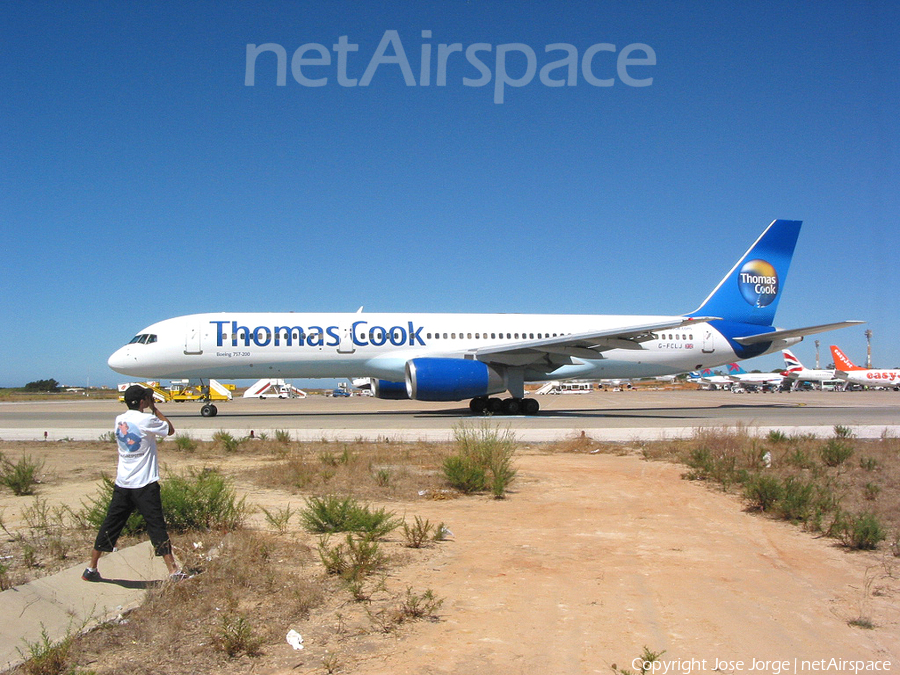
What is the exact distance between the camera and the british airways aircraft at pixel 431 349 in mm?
20297

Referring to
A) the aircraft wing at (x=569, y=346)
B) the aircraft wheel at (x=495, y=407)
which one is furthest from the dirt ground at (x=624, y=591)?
the aircraft wheel at (x=495, y=407)

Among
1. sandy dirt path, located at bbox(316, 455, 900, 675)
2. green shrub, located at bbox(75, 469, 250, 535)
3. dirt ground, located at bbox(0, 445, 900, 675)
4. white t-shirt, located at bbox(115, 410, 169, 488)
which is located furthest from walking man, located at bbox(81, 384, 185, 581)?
sandy dirt path, located at bbox(316, 455, 900, 675)

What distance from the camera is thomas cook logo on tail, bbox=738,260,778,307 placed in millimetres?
26438

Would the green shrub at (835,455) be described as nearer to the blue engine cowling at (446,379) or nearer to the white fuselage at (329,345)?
the white fuselage at (329,345)

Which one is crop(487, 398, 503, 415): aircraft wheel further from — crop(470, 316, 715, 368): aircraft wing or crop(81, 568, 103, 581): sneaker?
crop(81, 568, 103, 581): sneaker

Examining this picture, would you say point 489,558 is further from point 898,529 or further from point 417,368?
point 417,368

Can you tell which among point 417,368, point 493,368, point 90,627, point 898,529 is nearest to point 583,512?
point 898,529

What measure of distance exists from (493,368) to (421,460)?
1047cm

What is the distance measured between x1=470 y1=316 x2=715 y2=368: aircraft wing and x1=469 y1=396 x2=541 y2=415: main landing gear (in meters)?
1.63

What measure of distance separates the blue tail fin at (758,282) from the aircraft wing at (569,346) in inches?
238

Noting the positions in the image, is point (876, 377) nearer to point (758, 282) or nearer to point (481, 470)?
point (758, 282)

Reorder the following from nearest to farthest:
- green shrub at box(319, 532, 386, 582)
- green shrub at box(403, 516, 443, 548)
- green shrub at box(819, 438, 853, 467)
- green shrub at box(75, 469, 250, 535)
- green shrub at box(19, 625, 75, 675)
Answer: green shrub at box(19, 625, 75, 675)
green shrub at box(319, 532, 386, 582)
green shrub at box(403, 516, 443, 548)
green shrub at box(75, 469, 250, 535)
green shrub at box(819, 438, 853, 467)

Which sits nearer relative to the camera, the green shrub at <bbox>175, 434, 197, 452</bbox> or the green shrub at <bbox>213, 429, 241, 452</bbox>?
the green shrub at <bbox>175, 434, 197, 452</bbox>

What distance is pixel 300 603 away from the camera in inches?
164
